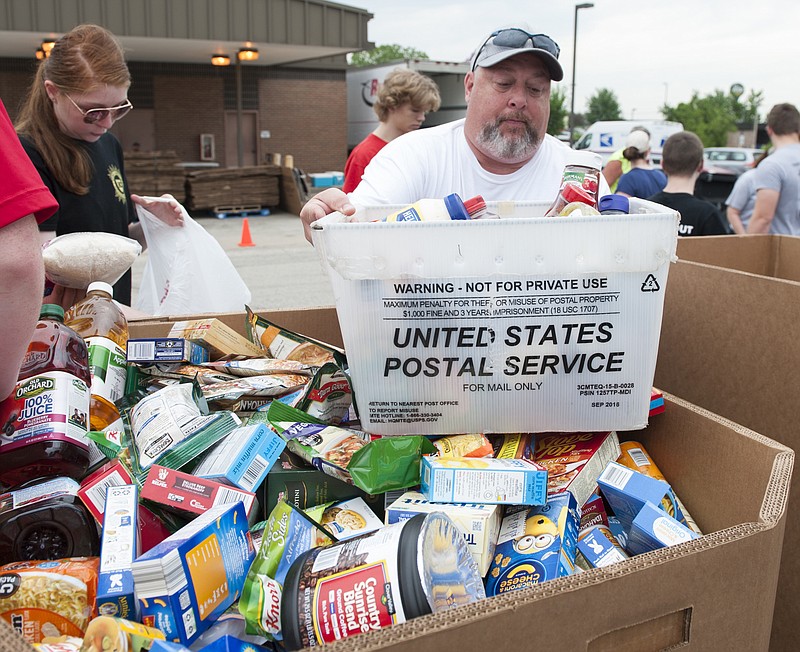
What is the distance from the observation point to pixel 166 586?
1108mm

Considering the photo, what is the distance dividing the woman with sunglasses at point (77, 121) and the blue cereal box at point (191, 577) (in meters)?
1.74

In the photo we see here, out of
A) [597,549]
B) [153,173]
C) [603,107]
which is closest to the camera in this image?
[597,549]

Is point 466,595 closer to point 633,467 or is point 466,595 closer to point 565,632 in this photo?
point 565,632

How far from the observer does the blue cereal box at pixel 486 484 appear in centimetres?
138

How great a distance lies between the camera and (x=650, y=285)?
5.05 feet

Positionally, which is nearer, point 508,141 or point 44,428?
point 44,428

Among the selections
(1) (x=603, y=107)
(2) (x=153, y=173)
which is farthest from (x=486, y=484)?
(1) (x=603, y=107)

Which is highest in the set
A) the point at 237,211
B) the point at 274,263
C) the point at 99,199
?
the point at 99,199

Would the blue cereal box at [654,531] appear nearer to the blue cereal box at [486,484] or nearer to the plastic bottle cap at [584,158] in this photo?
the blue cereal box at [486,484]

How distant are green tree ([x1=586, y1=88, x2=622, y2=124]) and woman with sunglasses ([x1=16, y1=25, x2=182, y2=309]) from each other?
223 ft

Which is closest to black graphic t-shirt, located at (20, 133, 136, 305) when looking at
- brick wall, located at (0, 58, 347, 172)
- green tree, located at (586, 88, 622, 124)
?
brick wall, located at (0, 58, 347, 172)

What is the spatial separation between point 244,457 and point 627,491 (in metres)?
0.78

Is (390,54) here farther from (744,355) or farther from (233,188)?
(744,355)

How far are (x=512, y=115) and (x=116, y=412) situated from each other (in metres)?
1.45
